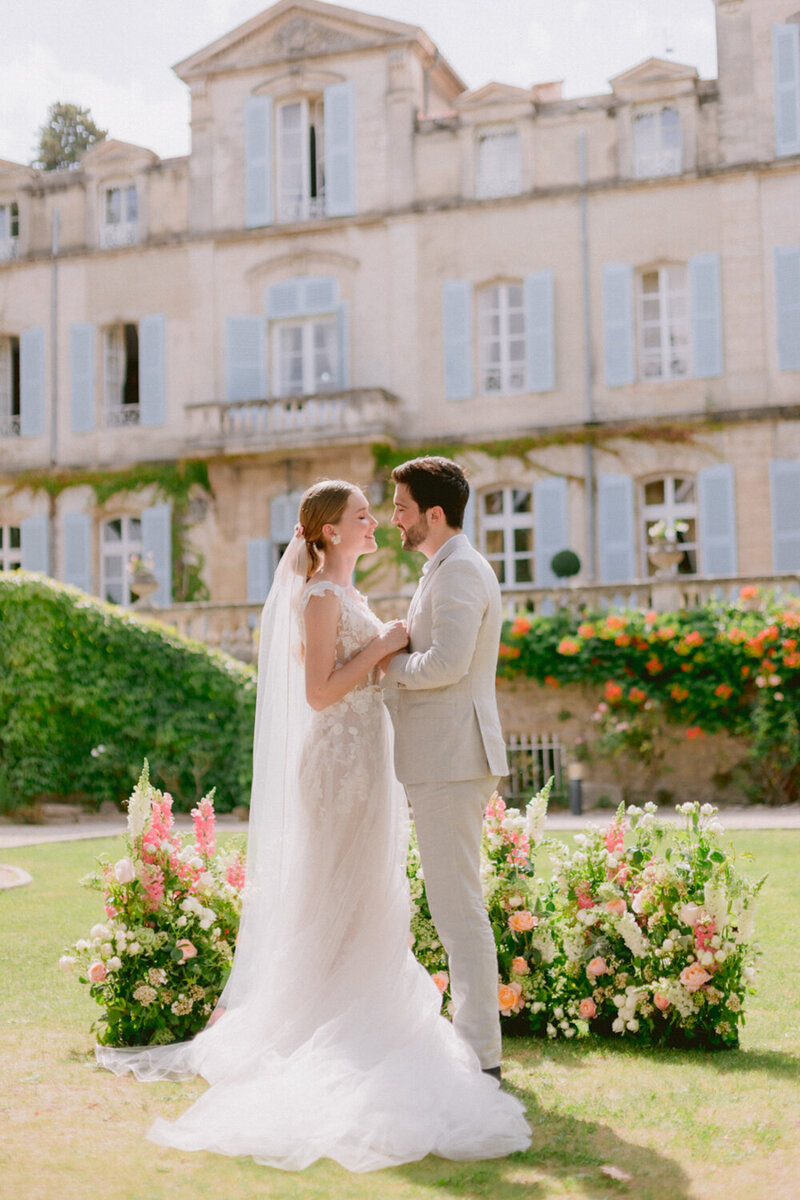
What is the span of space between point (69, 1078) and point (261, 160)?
1813 cm

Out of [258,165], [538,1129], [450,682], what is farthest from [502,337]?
[538,1129]

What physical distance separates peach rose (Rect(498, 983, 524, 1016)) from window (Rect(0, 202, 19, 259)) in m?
19.6

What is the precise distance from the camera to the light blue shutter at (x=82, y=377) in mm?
21109

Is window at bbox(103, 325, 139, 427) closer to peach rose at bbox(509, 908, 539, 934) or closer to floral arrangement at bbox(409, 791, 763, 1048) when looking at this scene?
floral arrangement at bbox(409, 791, 763, 1048)

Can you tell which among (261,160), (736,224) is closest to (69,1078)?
(736,224)

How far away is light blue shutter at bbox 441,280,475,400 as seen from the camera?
1944cm

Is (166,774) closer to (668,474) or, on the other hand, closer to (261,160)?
(668,474)

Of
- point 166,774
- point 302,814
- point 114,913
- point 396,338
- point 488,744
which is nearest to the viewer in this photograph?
point 488,744

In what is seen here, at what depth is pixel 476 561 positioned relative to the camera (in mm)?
4164

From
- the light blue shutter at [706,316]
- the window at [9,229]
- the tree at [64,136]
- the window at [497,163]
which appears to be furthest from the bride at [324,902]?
the tree at [64,136]

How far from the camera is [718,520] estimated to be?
18312 millimetres

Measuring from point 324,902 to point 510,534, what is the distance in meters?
15.3

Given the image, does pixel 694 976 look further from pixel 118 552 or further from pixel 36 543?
pixel 36 543

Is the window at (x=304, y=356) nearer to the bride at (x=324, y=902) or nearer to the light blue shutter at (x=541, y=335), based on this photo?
the light blue shutter at (x=541, y=335)
